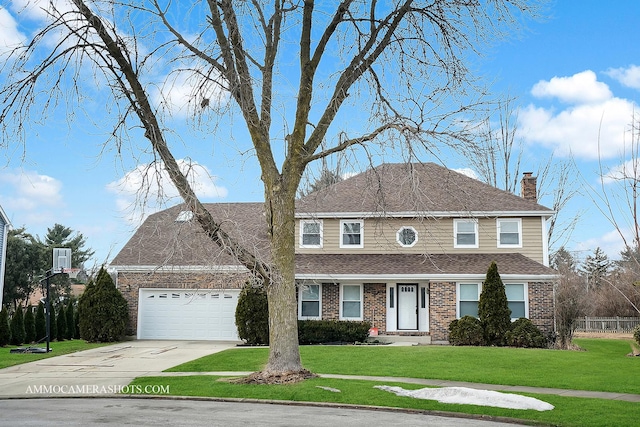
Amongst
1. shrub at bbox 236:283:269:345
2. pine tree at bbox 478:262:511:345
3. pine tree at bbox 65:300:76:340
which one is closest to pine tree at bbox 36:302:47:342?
pine tree at bbox 65:300:76:340

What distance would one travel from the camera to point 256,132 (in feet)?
51.2

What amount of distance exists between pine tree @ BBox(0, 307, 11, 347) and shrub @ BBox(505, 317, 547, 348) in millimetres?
18179

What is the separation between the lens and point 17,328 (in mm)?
27141

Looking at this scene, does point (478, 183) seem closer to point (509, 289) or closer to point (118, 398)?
point (509, 289)

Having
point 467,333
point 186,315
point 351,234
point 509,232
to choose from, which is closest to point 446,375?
point 467,333

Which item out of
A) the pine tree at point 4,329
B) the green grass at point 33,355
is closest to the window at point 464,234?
the green grass at point 33,355

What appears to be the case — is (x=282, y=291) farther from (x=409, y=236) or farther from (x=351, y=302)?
(x=409, y=236)

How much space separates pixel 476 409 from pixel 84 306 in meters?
18.8

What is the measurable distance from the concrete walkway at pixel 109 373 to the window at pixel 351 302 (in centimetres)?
463

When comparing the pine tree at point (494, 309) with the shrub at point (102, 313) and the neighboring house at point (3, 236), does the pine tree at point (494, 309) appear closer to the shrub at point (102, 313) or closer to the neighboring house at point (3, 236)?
the shrub at point (102, 313)

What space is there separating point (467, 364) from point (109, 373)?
9.10m

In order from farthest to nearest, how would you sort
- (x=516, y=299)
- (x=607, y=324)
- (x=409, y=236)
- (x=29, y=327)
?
(x=607, y=324) < (x=29, y=327) < (x=409, y=236) < (x=516, y=299)

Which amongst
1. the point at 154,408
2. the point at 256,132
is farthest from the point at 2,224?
the point at 154,408

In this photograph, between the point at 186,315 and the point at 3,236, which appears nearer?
the point at 186,315
